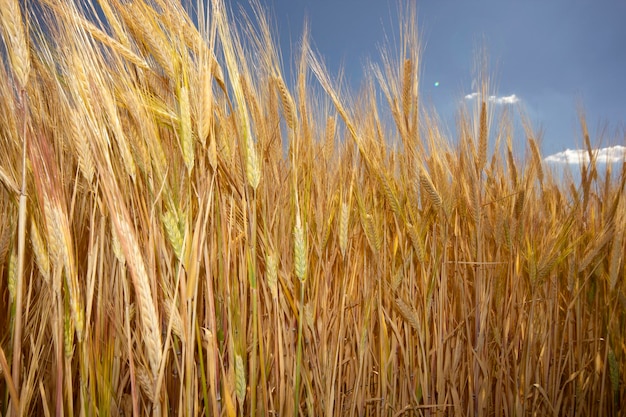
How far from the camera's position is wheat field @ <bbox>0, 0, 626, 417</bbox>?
1103mm

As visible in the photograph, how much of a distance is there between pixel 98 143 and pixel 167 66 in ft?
1.14

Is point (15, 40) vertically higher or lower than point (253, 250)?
higher

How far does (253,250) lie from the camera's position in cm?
129

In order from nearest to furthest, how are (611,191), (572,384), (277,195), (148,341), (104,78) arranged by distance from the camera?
1. (148,341)
2. (104,78)
3. (277,195)
4. (572,384)
5. (611,191)

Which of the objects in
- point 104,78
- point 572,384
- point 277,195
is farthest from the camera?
point 572,384

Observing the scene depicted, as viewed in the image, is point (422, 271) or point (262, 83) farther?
point (422, 271)

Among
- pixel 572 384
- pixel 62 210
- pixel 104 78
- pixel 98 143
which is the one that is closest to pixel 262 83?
pixel 104 78

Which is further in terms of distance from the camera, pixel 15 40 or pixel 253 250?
pixel 253 250

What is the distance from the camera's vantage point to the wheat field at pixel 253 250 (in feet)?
3.62

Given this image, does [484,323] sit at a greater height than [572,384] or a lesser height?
greater

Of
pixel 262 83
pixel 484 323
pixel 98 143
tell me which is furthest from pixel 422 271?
pixel 98 143

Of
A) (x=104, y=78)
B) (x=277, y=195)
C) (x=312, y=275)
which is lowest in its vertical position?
(x=312, y=275)

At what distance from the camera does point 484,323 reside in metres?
1.85

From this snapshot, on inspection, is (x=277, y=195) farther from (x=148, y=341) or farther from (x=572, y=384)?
(x=572, y=384)
